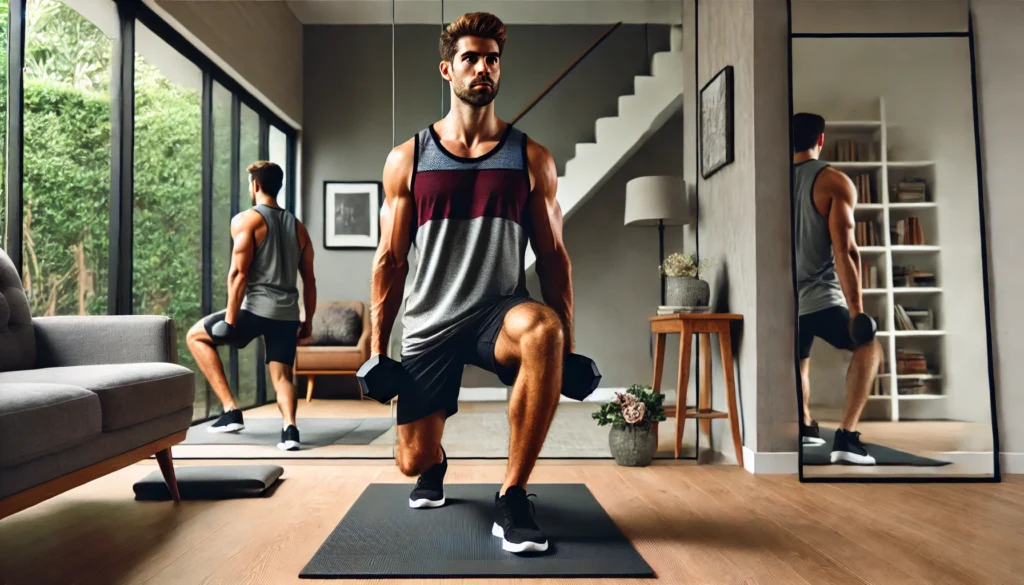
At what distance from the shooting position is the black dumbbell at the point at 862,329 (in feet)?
10.4

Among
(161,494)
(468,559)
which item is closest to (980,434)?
(468,559)

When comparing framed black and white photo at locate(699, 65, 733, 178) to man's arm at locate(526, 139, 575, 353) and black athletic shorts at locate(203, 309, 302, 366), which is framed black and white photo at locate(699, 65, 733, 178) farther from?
black athletic shorts at locate(203, 309, 302, 366)

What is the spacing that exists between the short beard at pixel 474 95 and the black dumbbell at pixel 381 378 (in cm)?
84

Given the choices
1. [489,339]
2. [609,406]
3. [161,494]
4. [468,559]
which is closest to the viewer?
[468,559]

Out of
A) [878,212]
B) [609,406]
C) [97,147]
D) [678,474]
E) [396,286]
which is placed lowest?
[678,474]

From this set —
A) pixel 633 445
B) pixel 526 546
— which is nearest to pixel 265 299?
pixel 633 445

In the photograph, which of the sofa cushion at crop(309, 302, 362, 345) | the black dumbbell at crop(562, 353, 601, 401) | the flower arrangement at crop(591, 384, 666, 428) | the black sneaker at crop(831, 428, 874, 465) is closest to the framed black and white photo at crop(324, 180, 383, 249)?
the sofa cushion at crop(309, 302, 362, 345)

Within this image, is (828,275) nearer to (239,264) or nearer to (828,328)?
(828,328)

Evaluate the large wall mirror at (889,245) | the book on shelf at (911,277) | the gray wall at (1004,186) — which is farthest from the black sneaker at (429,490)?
the gray wall at (1004,186)

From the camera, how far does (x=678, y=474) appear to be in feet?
10.9

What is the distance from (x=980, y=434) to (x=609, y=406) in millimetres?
1576

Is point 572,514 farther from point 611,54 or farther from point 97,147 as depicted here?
point 97,147

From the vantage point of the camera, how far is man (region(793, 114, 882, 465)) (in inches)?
125

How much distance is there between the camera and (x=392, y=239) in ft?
7.88
